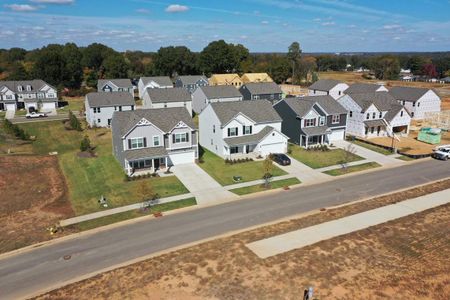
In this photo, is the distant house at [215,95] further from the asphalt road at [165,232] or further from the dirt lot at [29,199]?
the asphalt road at [165,232]

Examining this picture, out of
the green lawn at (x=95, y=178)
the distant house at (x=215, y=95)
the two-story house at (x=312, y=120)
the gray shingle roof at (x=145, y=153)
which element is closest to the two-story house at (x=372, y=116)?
the two-story house at (x=312, y=120)

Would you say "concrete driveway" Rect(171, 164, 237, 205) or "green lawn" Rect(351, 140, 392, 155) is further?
"green lawn" Rect(351, 140, 392, 155)

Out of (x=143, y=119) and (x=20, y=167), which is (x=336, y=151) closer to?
(x=143, y=119)

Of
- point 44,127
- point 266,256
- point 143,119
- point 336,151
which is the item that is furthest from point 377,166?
point 44,127

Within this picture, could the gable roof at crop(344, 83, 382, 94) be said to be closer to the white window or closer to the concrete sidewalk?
the white window

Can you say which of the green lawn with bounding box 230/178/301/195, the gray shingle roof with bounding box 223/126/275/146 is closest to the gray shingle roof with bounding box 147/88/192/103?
the gray shingle roof with bounding box 223/126/275/146
